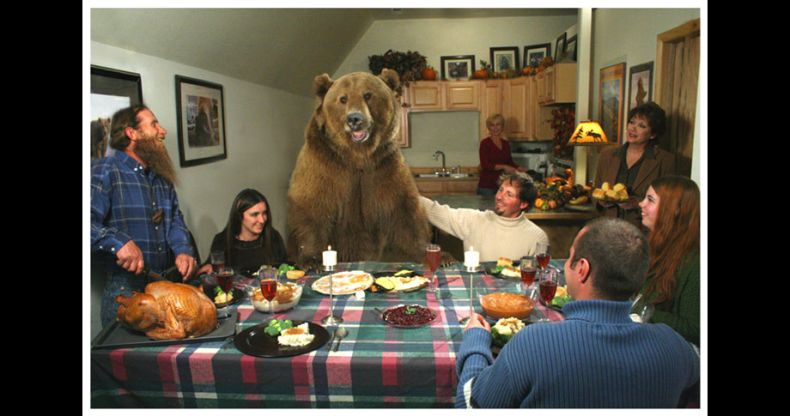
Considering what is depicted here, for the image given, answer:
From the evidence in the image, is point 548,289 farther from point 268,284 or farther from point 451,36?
Answer: point 451,36

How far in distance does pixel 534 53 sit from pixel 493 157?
3.62 feet

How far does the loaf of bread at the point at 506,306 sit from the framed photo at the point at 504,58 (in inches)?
145

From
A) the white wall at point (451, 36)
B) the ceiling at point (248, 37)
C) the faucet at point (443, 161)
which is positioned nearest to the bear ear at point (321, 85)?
the ceiling at point (248, 37)

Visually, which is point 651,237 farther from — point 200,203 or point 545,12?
point 545,12

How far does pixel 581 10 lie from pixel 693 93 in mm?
1607

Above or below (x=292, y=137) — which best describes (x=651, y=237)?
below

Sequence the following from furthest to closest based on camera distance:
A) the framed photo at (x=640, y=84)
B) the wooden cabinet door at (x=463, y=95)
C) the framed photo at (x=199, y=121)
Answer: the wooden cabinet door at (x=463, y=95) < the framed photo at (x=640, y=84) < the framed photo at (x=199, y=121)

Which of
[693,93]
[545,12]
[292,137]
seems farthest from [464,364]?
[545,12]

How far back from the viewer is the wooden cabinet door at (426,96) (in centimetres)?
448

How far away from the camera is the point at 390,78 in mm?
2523

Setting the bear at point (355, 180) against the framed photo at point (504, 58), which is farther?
the framed photo at point (504, 58)

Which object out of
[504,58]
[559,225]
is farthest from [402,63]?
[559,225]

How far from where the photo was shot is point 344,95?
2.40 meters

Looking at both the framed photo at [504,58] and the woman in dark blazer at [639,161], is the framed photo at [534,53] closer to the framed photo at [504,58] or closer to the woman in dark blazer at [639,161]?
the framed photo at [504,58]
